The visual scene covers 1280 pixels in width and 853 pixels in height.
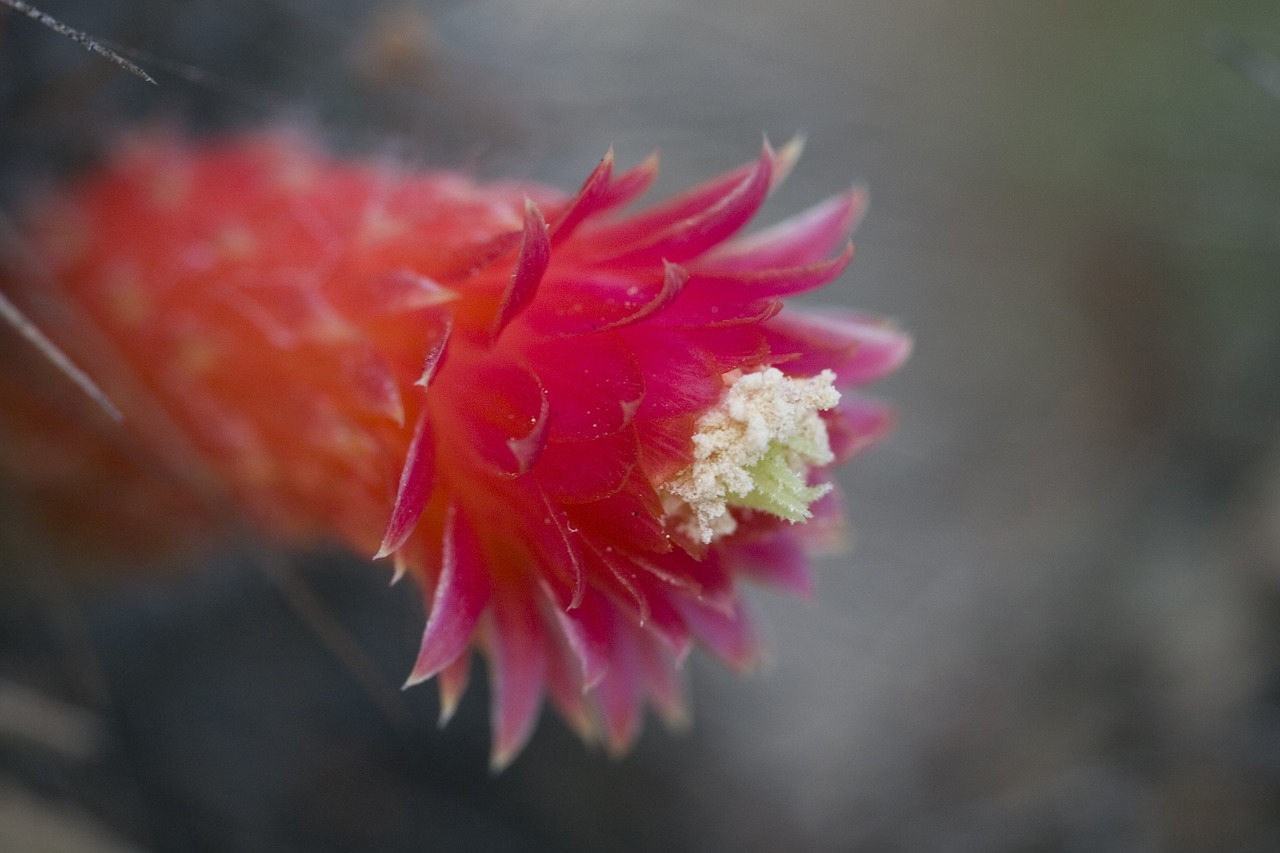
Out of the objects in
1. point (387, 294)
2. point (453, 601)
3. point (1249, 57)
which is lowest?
point (453, 601)

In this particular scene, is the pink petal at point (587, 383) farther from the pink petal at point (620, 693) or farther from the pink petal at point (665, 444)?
the pink petal at point (620, 693)

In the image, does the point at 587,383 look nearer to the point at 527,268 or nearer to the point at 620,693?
the point at 527,268

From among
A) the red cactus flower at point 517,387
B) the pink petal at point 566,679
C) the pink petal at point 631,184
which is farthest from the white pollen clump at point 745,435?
the pink petal at point 566,679

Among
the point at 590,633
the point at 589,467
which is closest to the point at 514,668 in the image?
the point at 590,633

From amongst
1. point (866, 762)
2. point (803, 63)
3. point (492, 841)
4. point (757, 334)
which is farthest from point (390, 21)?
point (866, 762)

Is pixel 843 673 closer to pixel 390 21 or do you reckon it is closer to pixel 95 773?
pixel 95 773

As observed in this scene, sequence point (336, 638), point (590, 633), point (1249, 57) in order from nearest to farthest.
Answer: point (590, 633)
point (336, 638)
point (1249, 57)

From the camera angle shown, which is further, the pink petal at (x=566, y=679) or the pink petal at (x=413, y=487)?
the pink petal at (x=566, y=679)
